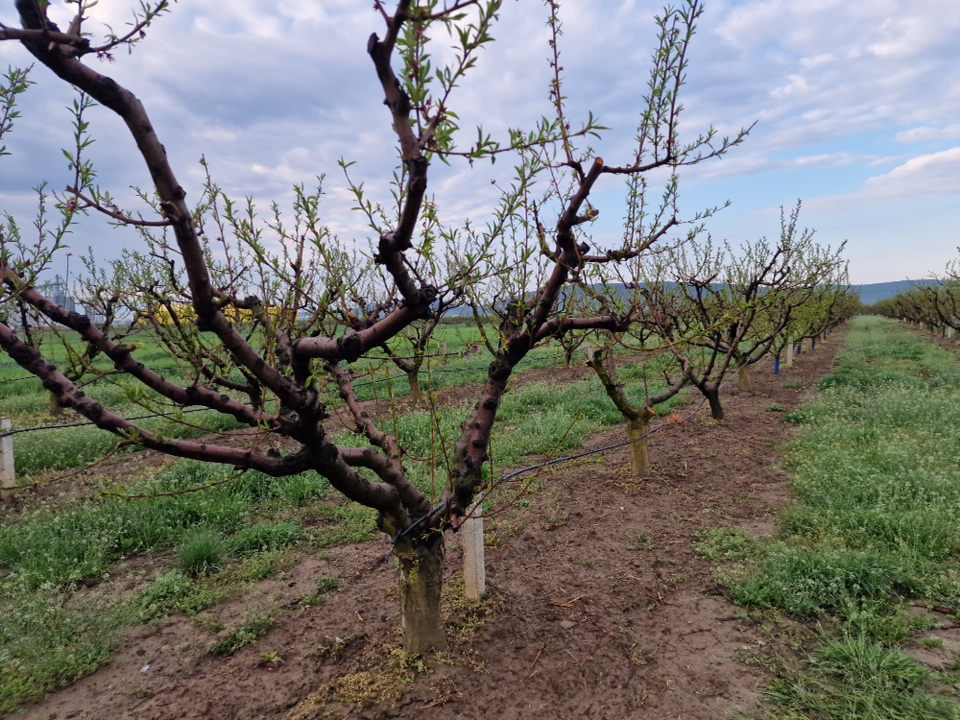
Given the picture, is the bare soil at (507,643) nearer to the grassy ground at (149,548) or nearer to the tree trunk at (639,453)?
the grassy ground at (149,548)

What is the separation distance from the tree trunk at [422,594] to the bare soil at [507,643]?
116 mm

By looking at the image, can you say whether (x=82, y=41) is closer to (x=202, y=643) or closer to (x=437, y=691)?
(x=437, y=691)

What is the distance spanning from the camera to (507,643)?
3.56m

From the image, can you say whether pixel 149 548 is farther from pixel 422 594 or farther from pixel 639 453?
pixel 639 453

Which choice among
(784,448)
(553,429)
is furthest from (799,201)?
(553,429)

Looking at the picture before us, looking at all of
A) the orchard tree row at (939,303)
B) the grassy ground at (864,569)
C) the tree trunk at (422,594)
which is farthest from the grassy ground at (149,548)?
the orchard tree row at (939,303)

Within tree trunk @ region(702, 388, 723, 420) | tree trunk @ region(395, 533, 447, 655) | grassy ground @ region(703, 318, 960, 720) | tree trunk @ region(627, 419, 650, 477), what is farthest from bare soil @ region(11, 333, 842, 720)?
tree trunk @ region(702, 388, 723, 420)

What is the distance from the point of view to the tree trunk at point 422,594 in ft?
10.8

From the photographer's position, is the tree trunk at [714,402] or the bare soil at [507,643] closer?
the bare soil at [507,643]

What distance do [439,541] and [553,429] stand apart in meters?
5.77

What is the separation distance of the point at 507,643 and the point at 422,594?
2.31 ft

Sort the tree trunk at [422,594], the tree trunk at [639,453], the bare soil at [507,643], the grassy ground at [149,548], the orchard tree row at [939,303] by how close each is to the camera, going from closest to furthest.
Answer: the bare soil at [507,643], the tree trunk at [422,594], the grassy ground at [149,548], the tree trunk at [639,453], the orchard tree row at [939,303]

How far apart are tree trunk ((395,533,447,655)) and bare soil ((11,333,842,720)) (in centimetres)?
12

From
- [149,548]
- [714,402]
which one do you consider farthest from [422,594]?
[714,402]
